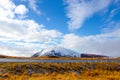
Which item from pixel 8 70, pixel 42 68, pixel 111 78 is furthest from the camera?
pixel 42 68

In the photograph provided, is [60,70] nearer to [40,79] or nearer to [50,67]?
[50,67]

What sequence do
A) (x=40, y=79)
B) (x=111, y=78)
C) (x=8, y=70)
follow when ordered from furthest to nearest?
1. (x=8, y=70)
2. (x=111, y=78)
3. (x=40, y=79)

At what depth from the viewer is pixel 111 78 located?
3028cm

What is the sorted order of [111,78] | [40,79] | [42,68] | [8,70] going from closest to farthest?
[40,79] < [111,78] < [8,70] < [42,68]

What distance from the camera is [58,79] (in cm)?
2775

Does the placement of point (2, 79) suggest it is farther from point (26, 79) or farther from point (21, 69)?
point (21, 69)

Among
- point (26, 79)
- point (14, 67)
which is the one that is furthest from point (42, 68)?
point (26, 79)

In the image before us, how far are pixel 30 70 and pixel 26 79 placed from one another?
10480 millimetres

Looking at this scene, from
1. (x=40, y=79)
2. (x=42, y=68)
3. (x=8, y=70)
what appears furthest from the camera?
(x=42, y=68)

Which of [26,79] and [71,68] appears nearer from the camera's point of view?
[26,79]

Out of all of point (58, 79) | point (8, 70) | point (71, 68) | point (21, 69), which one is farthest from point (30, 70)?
point (58, 79)

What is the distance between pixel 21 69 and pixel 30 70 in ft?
5.11

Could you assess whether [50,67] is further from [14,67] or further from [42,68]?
[14,67]

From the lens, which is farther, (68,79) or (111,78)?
(111,78)
